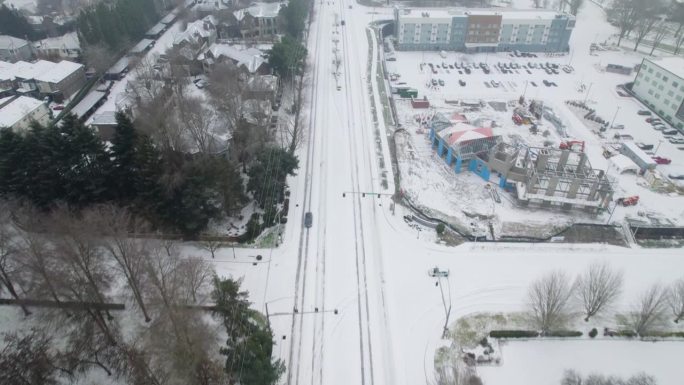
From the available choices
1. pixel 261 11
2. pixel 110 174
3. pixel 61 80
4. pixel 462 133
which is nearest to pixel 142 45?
pixel 61 80

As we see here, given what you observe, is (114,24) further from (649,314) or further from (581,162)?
(649,314)

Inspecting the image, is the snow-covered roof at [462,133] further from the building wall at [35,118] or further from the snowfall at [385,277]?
the building wall at [35,118]

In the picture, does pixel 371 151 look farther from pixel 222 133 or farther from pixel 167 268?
pixel 167 268

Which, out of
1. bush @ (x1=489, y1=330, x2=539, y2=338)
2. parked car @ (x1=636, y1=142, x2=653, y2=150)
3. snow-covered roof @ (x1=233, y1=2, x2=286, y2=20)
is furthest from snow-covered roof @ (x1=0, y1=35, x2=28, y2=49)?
parked car @ (x1=636, y1=142, x2=653, y2=150)

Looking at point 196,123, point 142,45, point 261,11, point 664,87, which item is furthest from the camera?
point 261,11

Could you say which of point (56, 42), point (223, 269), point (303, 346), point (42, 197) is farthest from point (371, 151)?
point (56, 42)
